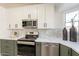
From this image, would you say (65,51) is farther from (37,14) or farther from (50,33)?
(37,14)

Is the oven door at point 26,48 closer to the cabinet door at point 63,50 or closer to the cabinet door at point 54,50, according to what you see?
the cabinet door at point 54,50

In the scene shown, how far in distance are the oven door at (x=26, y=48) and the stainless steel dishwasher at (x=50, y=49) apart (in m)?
0.14

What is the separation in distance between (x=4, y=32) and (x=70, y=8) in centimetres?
95

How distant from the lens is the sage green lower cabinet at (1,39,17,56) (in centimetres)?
Result: 171

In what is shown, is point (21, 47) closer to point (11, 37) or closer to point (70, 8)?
point (11, 37)

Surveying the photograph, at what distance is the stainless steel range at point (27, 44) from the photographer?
172cm

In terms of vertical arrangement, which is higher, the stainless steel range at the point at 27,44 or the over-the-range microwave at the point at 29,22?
the over-the-range microwave at the point at 29,22

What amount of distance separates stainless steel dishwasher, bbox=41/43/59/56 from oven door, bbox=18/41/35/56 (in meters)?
0.14

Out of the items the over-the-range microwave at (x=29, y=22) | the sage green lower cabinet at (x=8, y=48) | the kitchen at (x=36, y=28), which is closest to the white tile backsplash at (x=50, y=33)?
the kitchen at (x=36, y=28)

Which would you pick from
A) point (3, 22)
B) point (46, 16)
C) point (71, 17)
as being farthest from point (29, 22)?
point (71, 17)

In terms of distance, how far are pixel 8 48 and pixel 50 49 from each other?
0.58 m

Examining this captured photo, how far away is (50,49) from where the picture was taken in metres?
1.73

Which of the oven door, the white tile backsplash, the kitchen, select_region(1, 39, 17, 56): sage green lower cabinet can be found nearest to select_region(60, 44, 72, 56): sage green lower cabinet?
the kitchen

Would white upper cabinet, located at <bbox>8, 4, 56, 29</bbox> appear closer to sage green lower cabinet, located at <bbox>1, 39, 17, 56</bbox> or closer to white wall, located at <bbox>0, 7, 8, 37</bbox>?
white wall, located at <bbox>0, 7, 8, 37</bbox>
